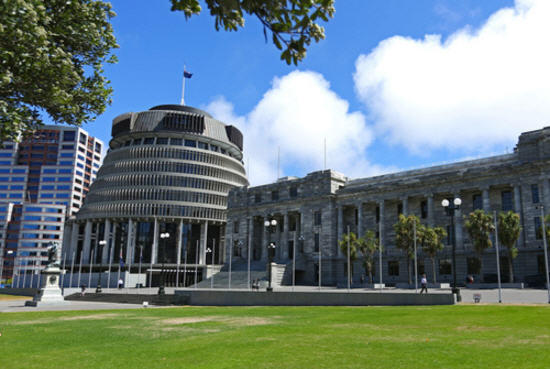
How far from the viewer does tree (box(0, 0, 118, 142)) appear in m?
12.2

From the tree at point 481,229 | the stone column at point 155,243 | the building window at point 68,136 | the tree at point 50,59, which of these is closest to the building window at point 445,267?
the tree at point 481,229

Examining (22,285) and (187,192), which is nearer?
(22,285)

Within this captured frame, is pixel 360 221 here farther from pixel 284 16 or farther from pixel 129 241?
pixel 284 16

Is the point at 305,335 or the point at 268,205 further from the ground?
the point at 268,205

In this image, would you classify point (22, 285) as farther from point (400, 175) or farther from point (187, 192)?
point (400, 175)

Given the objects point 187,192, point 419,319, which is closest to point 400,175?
point 187,192

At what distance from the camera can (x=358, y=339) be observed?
14961 mm

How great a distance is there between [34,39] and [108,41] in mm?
4745

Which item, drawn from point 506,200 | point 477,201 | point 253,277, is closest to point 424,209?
point 477,201

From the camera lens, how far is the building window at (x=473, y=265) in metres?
64.2

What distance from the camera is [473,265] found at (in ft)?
214

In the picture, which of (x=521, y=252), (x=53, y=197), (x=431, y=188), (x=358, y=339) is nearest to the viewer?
(x=358, y=339)

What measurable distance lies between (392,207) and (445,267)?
43.9 ft

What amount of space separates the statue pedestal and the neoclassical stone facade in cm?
3728
